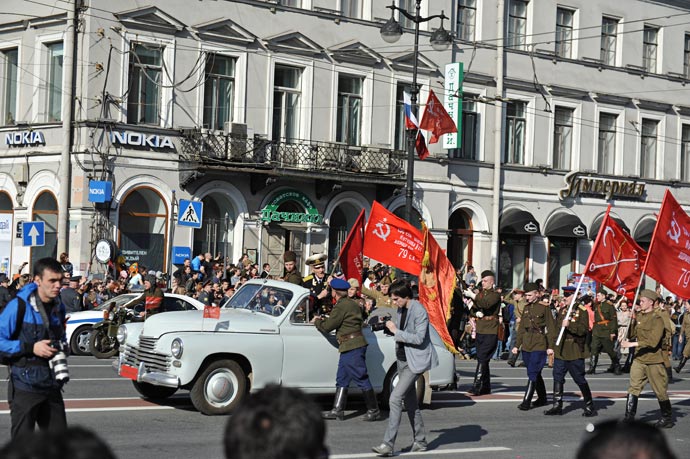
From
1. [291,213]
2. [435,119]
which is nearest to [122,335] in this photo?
[435,119]

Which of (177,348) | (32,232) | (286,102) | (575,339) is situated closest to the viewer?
(177,348)

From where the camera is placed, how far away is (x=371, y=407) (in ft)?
47.4

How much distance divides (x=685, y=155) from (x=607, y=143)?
4749 mm

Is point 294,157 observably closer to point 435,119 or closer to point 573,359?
point 435,119

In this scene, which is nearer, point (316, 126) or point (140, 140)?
point (140, 140)

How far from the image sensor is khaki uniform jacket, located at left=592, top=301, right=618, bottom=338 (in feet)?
80.8

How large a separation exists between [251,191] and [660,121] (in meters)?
19.8

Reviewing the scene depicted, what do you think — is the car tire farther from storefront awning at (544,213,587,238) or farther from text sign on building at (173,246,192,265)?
storefront awning at (544,213,587,238)

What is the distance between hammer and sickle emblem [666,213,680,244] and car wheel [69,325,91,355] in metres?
11.7

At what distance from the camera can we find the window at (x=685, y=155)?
46469mm

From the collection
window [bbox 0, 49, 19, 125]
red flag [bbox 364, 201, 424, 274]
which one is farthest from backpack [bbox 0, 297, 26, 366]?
window [bbox 0, 49, 19, 125]

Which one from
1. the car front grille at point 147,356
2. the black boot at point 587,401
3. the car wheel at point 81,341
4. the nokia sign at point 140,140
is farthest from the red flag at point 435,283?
the nokia sign at point 140,140

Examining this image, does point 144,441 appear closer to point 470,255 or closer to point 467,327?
point 467,327

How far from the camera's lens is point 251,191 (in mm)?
33219
